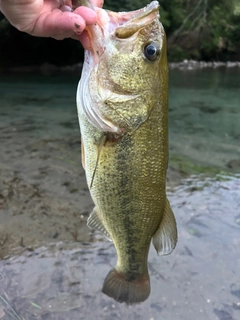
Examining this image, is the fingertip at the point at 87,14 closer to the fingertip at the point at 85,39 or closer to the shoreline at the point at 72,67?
the fingertip at the point at 85,39

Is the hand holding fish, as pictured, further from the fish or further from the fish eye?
the fish eye

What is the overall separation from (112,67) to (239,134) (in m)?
7.92

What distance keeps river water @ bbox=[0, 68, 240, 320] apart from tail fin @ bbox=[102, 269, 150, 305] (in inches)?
48.0

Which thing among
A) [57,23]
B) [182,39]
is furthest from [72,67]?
[57,23]

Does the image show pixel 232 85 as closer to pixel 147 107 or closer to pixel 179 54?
pixel 179 54

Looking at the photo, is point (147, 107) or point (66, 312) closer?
point (147, 107)

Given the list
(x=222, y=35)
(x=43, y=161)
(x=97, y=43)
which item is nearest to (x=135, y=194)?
(x=97, y=43)

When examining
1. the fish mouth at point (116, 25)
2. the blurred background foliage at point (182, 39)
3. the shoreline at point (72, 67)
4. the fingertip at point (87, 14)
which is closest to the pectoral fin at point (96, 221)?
the fish mouth at point (116, 25)

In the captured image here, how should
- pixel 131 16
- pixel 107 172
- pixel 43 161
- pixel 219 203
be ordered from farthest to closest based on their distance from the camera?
pixel 43 161 < pixel 219 203 < pixel 107 172 < pixel 131 16

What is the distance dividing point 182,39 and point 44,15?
29.0 meters

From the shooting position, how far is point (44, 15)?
1.93 m

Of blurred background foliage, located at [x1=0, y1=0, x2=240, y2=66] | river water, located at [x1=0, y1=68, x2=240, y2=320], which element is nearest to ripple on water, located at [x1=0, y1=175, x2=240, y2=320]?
river water, located at [x1=0, y1=68, x2=240, y2=320]

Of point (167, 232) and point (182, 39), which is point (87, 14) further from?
point (182, 39)

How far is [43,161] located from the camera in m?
6.47
